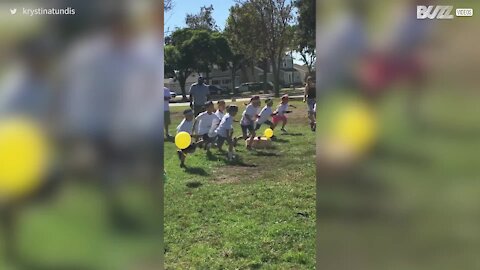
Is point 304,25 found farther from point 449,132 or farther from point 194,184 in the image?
point 449,132

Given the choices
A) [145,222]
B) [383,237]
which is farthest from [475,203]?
[145,222]

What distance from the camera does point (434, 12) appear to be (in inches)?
89.0

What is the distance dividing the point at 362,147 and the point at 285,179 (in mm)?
4846

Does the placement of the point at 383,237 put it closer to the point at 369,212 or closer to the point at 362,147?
the point at 369,212

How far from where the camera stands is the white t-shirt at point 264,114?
11039 mm

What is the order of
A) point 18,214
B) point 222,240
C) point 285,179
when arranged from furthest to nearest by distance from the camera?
1. point 285,179
2. point 222,240
3. point 18,214

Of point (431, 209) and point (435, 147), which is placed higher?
point (435, 147)

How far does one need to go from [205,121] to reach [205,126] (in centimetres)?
9

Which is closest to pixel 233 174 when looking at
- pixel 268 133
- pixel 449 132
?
pixel 268 133

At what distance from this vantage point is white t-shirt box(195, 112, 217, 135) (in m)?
9.48

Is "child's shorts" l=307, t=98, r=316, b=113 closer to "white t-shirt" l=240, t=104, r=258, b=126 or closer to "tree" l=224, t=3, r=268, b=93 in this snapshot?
"white t-shirt" l=240, t=104, r=258, b=126

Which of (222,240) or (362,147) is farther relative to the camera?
(222,240)

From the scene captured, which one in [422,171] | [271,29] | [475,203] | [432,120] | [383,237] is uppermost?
[271,29]

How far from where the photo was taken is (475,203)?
244 cm
